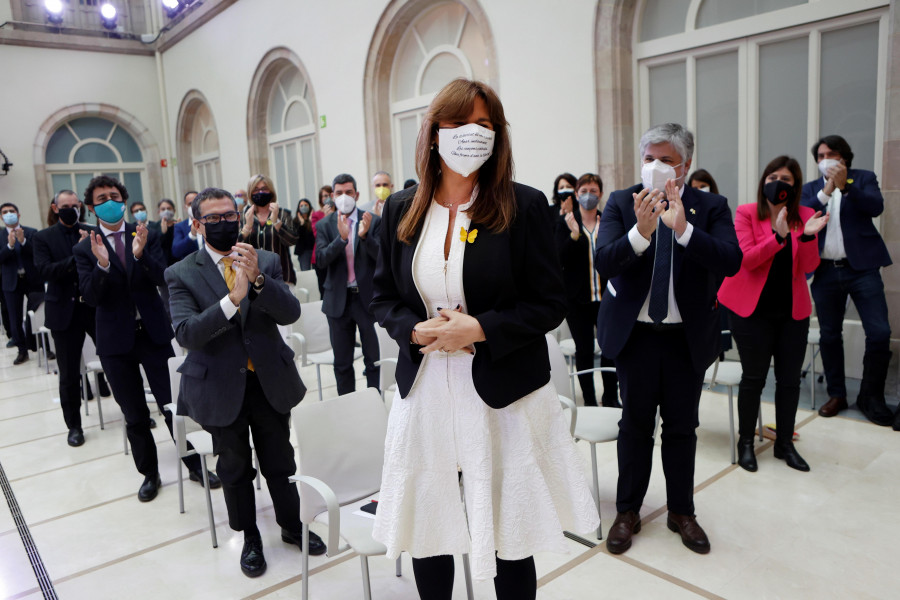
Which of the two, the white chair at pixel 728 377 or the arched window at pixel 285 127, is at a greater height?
the arched window at pixel 285 127

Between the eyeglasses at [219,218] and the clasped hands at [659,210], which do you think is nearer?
the clasped hands at [659,210]

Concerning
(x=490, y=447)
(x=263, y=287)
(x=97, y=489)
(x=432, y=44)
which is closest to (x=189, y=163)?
(x=432, y=44)

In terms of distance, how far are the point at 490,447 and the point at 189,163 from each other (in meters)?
15.0

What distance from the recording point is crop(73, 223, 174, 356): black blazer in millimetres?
3594

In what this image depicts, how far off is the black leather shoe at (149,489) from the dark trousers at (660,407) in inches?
100

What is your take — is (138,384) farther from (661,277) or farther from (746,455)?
(746,455)

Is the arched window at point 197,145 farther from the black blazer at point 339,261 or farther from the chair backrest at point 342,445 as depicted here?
the chair backrest at point 342,445

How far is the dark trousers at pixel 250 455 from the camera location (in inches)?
110

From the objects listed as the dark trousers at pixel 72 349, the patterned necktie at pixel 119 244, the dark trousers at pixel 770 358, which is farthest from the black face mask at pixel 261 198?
the dark trousers at pixel 770 358

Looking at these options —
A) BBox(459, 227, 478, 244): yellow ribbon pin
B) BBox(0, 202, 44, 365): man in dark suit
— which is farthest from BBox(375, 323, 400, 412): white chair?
BBox(0, 202, 44, 365): man in dark suit

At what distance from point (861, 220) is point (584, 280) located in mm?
1727

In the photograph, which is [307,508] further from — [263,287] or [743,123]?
[743,123]

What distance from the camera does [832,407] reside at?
4262 millimetres

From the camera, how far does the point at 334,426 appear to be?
101 inches
